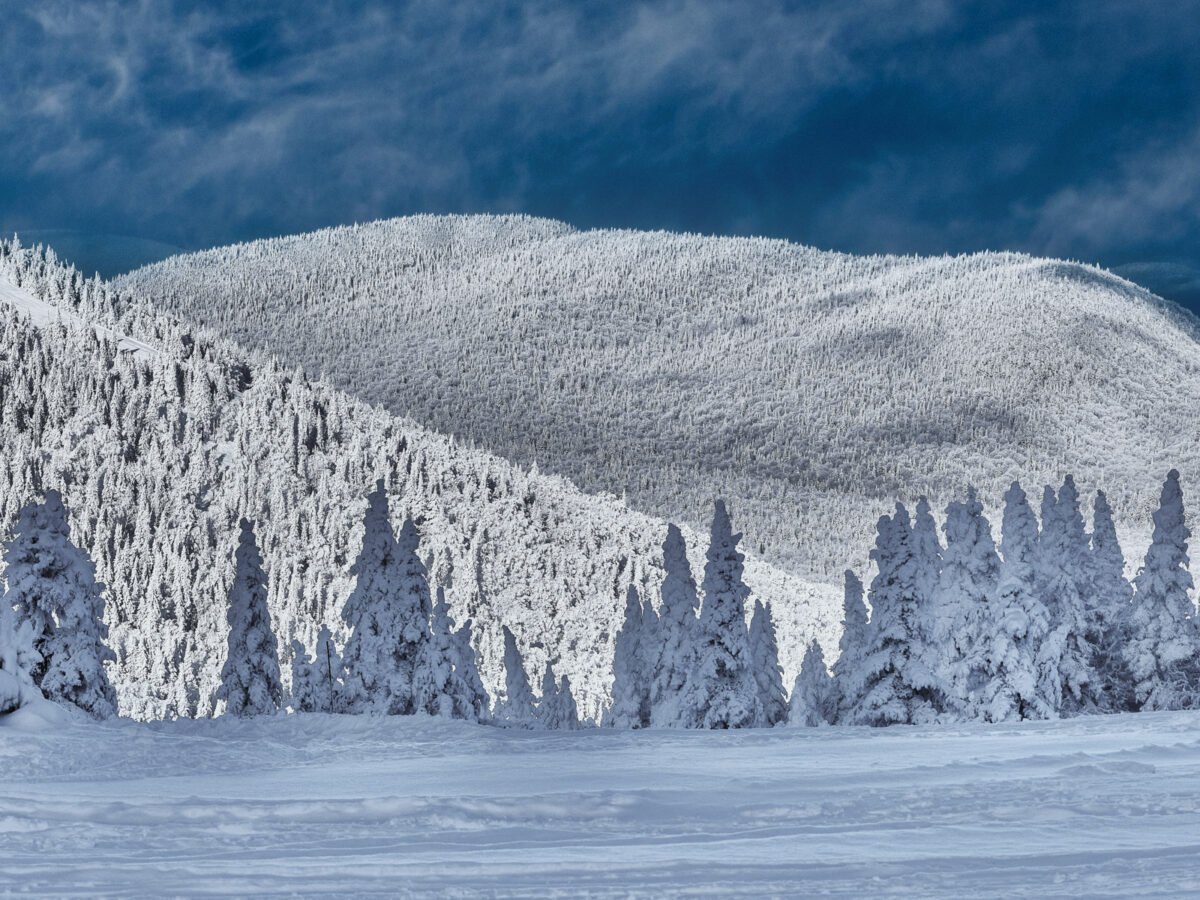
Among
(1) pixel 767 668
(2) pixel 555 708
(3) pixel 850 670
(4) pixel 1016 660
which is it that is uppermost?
(4) pixel 1016 660

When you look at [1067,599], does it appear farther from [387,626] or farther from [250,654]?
[250,654]

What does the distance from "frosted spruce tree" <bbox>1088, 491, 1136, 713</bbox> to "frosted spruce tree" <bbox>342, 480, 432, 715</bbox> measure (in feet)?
61.3

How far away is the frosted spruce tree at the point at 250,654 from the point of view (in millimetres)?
37906

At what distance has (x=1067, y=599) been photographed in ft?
113

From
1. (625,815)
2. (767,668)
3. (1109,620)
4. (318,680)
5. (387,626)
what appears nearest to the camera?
(625,815)

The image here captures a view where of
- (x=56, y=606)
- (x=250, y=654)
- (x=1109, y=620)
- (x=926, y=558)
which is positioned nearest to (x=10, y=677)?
(x=56, y=606)

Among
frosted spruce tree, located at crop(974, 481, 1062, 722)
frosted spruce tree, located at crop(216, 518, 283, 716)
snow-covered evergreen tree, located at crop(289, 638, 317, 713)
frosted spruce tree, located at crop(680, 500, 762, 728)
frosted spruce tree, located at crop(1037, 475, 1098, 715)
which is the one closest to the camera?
frosted spruce tree, located at crop(974, 481, 1062, 722)

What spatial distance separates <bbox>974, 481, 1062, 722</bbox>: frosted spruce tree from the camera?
31.1 metres

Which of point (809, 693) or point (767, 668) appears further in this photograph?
point (809, 693)

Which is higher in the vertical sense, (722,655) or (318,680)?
(722,655)

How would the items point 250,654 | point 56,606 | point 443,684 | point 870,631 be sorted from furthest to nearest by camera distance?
point 250,654, point 443,684, point 870,631, point 56,606

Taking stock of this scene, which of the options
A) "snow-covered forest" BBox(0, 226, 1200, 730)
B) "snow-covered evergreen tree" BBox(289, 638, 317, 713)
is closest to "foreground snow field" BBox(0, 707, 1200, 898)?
"snow-covered forest" BBox(0, 226, 1200, 730)

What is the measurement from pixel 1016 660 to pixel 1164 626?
5552mm

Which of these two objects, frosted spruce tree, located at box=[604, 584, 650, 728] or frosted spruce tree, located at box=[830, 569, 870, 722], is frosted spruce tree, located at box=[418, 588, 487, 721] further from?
frosted spruce tree, located at box=[830, 569, 870, 722]
